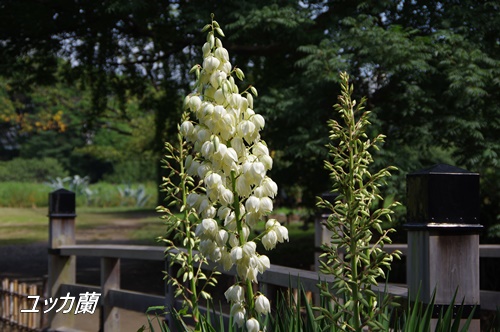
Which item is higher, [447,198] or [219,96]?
[219,96]

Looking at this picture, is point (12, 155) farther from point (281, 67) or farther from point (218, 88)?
point (218, 88)

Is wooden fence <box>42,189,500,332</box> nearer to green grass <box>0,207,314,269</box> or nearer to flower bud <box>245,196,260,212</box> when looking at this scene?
flower bud <box>245,196,260,212</box>

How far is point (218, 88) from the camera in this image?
2926 millimetres

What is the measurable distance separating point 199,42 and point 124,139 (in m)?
31.4

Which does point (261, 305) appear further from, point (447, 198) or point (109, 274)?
point (109, 274)

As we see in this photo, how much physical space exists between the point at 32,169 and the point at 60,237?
142 ft

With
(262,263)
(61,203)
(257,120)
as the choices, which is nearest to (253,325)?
(262,263)

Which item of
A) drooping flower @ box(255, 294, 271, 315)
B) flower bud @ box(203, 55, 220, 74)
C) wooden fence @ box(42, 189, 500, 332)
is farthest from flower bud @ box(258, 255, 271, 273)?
wooden fence @ box(42, 189, 500, 332)

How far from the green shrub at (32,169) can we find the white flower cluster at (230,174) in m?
47.4

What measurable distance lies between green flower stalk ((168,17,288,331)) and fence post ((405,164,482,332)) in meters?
0.54

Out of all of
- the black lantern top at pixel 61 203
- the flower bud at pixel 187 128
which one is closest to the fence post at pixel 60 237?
the black lantern top at pixel 61 203

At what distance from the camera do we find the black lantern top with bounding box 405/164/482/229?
296 centimetres

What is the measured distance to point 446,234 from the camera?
9.78 feet

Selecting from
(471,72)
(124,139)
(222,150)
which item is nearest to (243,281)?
(222,150)
